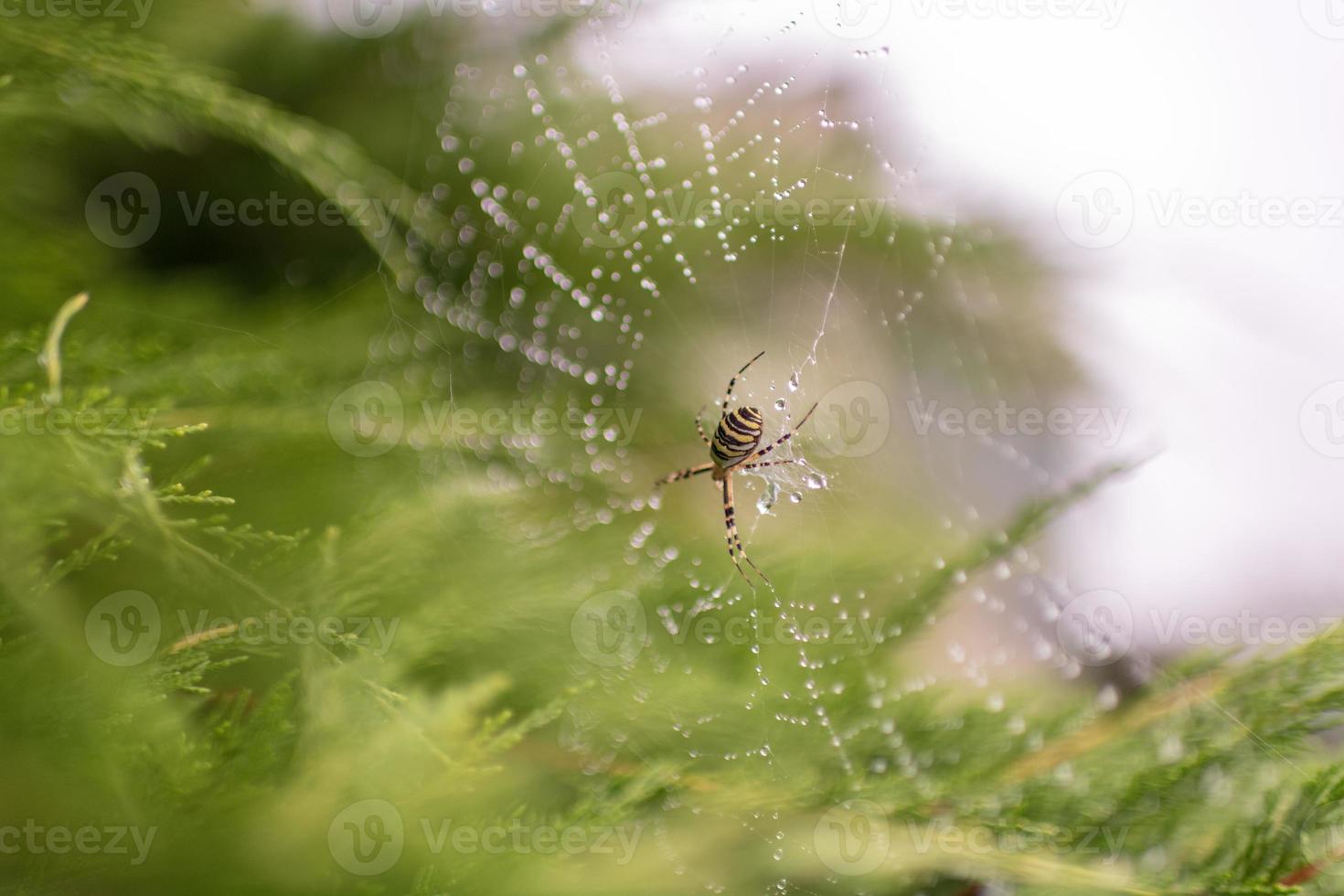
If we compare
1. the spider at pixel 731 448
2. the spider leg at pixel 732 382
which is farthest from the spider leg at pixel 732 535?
the spider leg at pixel 732 382

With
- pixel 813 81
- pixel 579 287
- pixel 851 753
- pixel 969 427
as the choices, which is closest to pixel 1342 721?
pixel 851 753

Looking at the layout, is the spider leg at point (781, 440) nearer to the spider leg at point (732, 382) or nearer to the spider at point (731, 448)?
the spider at point (731, 448)

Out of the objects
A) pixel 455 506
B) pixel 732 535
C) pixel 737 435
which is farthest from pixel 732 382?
pixel 455 506

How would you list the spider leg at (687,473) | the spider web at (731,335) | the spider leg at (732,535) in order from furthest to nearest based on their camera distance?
the spider leg at (687,473)
the spider leg at (732,535)
the spider web at (731,335)

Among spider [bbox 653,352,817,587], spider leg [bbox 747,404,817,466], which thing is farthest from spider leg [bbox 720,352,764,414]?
spider leg [bbox 747,404,817,466]

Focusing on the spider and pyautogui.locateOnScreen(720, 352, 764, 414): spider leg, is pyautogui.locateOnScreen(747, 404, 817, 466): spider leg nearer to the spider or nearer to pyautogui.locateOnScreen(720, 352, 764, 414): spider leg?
the spider

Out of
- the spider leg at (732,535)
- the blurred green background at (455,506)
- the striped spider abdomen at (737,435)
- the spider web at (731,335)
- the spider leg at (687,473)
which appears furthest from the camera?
the spider leg at (687,473)

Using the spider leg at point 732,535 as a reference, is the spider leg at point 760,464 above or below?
above
